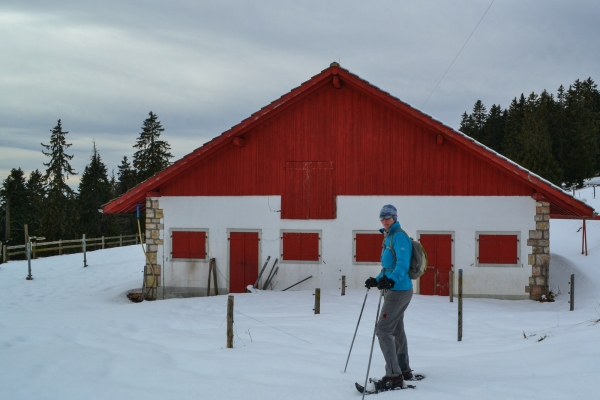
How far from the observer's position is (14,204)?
47.0m

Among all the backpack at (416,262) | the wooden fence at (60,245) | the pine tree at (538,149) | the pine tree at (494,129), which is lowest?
the wooden fence at (60,245)

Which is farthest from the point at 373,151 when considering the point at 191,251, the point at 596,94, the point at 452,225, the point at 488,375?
the point at 596,94

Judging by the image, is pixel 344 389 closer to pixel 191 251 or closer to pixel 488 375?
pixel 488 375

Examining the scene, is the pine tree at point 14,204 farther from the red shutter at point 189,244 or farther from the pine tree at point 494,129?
the pine tree at point 494,129

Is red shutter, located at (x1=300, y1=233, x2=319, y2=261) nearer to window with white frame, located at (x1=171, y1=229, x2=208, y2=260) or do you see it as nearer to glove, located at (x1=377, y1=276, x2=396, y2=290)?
window with white frame, located at (x1=171, y1=229, x2=208, y2=260)

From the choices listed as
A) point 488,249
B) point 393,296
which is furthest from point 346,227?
point 393,296

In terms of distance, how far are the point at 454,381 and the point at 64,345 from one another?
17.9ft

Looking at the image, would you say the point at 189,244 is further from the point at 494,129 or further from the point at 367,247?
the point at 494,129

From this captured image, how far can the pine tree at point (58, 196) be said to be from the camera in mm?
41969

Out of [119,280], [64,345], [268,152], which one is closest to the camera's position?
[64,345]

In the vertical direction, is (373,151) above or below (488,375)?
above

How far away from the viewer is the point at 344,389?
17.0 feet

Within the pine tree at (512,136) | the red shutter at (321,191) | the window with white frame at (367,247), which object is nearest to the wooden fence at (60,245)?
the red shutter at (321,191)

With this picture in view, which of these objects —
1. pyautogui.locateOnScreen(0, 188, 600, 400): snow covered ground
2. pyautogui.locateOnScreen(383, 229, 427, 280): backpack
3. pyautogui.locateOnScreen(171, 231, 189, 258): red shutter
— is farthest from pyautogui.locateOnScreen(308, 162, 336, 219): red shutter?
pyautogui.locateOnScreen(383, 229, 427, 280): backpack
